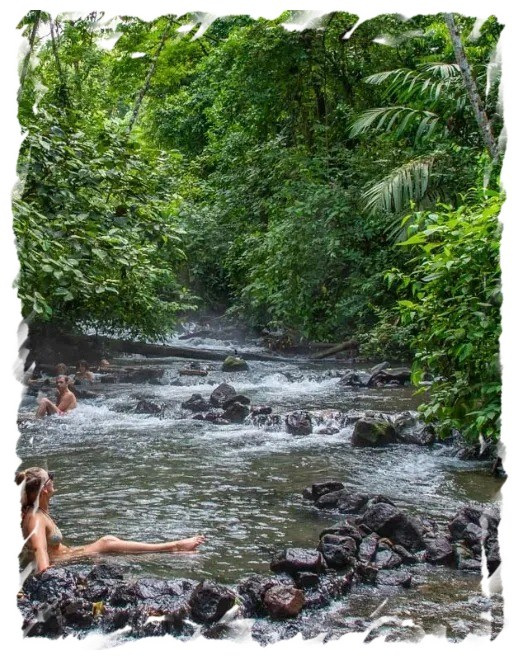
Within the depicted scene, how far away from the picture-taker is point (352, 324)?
18.1 m

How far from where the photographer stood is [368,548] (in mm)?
5582

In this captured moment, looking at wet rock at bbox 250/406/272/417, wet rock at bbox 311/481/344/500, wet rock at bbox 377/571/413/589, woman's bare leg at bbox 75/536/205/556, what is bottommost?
wet rock at bbox 250/406/272/417

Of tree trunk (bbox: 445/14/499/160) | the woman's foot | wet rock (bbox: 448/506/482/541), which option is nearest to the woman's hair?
the woman's foot

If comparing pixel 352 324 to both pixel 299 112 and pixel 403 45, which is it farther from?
pixel 403 45

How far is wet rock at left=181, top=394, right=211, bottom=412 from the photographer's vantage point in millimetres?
12633

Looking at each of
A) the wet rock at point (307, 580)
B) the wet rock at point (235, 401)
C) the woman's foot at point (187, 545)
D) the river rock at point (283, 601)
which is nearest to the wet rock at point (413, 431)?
the wet rock at point (235, 401)

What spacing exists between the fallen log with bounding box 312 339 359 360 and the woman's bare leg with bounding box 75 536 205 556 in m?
12.8

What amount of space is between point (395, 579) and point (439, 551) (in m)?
0.56

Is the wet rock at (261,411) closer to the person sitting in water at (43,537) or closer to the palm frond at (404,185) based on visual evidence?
the palm frond at (404,185)

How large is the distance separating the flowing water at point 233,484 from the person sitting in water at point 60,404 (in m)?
0.22

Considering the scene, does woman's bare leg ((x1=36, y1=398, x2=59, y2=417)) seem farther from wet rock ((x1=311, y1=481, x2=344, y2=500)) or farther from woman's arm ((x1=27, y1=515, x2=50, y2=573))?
woman's arm ((x1=27, y1=515, x2=50, y2=573))

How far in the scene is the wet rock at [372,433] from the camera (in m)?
9.73

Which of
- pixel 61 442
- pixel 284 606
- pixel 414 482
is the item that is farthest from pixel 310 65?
pixel 284 606

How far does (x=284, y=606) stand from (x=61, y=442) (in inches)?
258
